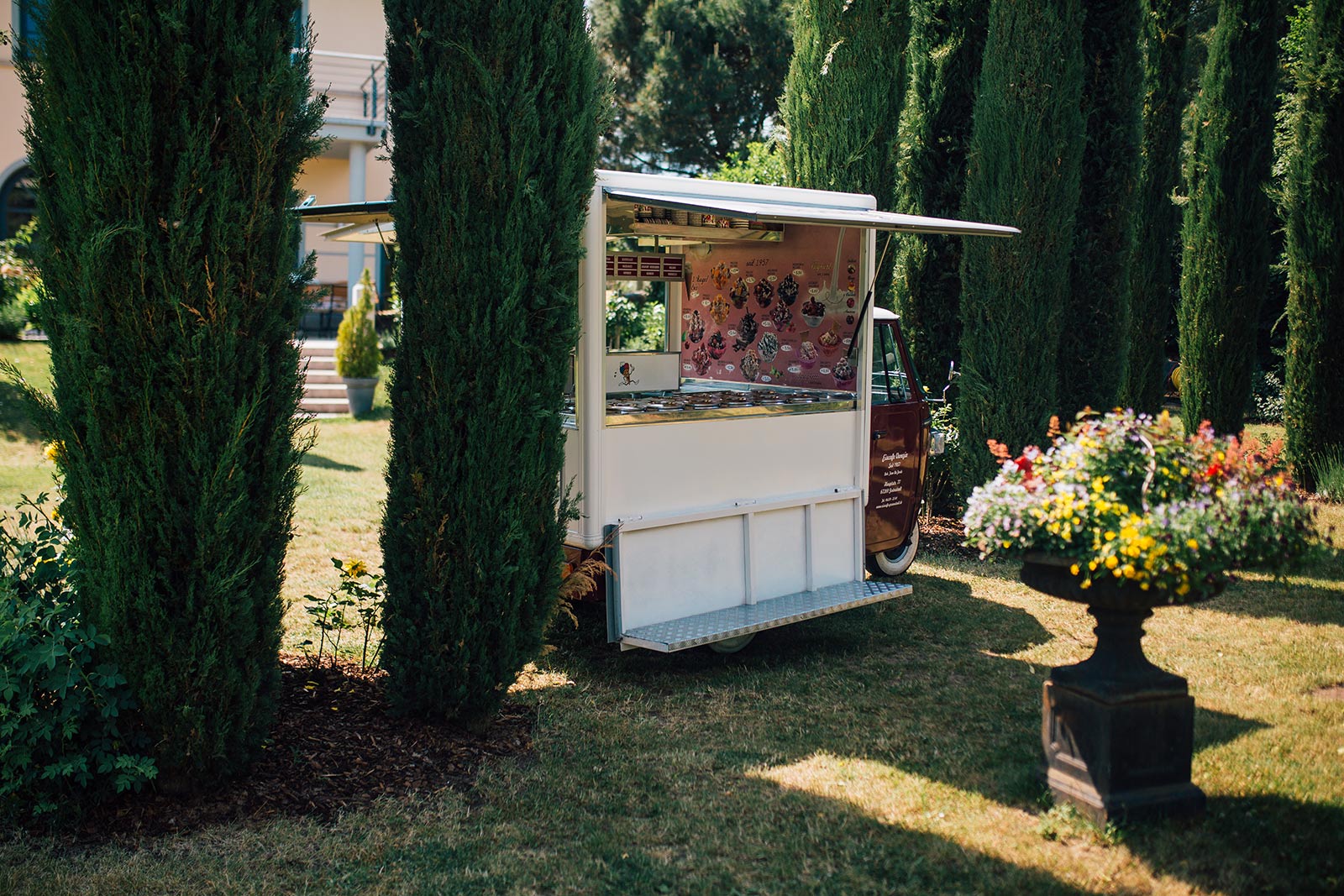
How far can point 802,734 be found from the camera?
4918 mm

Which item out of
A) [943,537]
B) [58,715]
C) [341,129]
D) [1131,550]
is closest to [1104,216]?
[943,537]

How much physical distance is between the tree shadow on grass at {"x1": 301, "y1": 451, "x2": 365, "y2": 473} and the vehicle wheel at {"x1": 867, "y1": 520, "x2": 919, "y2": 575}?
19.9 feet

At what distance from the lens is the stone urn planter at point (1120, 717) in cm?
384

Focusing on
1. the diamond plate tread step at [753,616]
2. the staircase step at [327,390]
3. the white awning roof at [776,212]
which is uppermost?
the white awning roof at [776,212]

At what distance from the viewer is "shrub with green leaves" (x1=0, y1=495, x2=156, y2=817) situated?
368cm

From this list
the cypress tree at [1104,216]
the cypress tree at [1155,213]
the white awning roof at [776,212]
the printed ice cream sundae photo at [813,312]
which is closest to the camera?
the white awning roof at [776,212]

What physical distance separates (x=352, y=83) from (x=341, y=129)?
184 cm

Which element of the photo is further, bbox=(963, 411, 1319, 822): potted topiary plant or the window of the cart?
the window of the cart

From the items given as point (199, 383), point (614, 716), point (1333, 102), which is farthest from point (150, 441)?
point (1333, 102)

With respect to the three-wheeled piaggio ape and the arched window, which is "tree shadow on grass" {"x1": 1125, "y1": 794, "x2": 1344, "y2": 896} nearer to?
the three-wheeled piaggio ape

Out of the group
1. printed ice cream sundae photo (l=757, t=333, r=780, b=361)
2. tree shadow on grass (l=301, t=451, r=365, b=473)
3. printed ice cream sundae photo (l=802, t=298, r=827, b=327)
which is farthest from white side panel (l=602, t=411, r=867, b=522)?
tree shadow on grass (l=301, t=451, r=365, b=473)

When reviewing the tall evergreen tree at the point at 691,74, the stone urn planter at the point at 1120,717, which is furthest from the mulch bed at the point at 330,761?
the tall evergreen tree at the point at 691,74

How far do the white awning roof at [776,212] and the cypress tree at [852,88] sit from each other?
352 cm

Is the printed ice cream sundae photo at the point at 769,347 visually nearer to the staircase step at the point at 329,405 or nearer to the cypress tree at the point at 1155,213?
the cypress tree at the point at 1155,213
